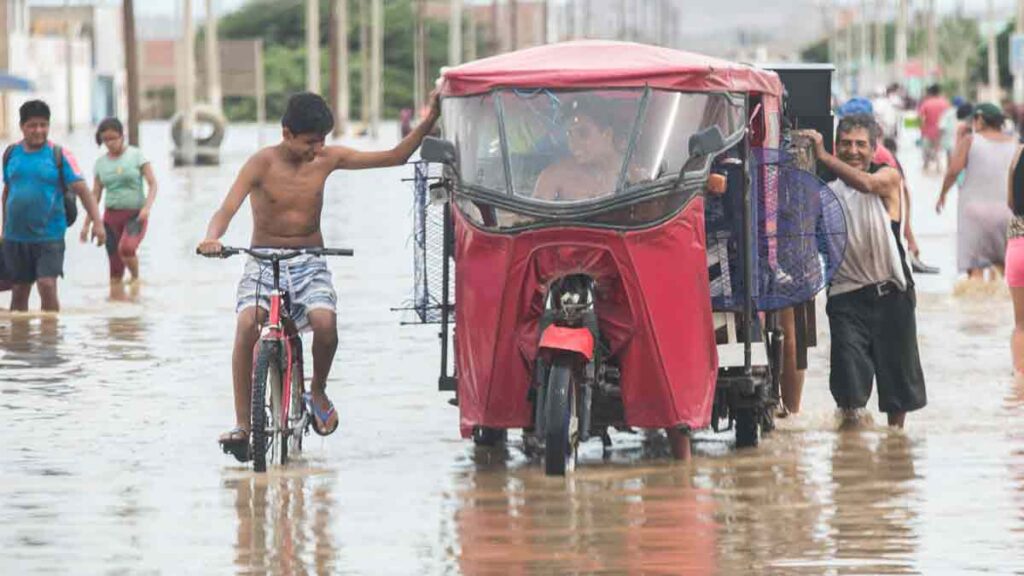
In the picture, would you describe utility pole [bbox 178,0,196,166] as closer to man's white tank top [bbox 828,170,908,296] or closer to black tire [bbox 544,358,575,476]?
man's white tank top [bbox 828,170,908,296]

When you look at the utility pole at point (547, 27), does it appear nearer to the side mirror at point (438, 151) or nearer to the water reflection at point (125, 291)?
the water reflection at point (125, 291)

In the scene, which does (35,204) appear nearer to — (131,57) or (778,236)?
(778,236)

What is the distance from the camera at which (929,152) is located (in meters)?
53.0

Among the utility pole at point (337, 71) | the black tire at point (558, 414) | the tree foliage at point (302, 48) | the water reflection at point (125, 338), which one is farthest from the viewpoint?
the tree foliage at point (302, 48)

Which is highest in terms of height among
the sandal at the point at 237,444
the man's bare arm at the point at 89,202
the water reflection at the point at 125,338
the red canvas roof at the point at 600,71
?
the red canvas roof at the point at 600,71

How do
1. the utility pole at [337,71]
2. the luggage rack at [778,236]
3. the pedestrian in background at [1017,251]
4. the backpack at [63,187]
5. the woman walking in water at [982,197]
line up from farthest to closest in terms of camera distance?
the utility pole at [337,71], the woman walking in water at [982,197], the backpack at [63,187], the pedestrian in background at [1017,251], the luggage rack at [778,236]

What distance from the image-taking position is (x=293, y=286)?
39.8 ft

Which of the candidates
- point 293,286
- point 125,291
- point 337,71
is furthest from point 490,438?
point 337,71

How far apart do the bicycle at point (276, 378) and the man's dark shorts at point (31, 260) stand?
769cm

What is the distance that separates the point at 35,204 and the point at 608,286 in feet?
27.6

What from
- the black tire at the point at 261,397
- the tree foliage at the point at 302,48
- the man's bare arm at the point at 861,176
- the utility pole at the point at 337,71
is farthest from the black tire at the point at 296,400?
the tree foliage at the point at 302,48

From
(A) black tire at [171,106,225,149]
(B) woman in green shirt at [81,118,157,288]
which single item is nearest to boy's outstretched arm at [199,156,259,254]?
(B) woman in green shirt at [81,118,157,288]

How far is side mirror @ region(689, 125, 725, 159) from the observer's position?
11.5m

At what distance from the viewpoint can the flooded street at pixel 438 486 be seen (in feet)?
31.8
